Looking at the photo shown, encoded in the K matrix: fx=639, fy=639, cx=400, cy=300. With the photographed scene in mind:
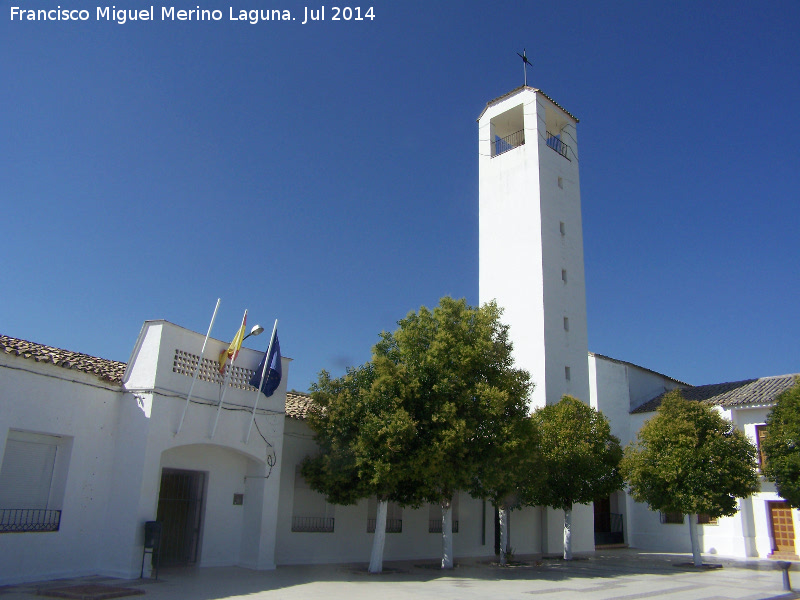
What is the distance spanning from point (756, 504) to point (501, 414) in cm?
1588

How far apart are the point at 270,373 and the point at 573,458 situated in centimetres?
1030

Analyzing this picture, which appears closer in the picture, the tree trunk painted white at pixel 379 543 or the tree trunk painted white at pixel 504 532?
the tree trunk painted white at pixel 379 543

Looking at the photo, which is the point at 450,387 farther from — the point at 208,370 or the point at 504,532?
the point at 504,532

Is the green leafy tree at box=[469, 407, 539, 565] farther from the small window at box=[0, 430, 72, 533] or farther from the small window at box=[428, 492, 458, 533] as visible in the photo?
the small window at box=[0, 430, 72, 533]

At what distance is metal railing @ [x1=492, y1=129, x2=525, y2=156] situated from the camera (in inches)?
1192

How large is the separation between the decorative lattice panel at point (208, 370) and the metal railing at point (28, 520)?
3673 millimetres

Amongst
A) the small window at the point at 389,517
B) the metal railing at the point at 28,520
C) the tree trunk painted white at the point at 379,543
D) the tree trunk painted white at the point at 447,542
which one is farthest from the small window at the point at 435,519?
the metal railing at the point at 28,520

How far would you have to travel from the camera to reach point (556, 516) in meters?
24.9

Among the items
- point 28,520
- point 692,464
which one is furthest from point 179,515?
point 692,464

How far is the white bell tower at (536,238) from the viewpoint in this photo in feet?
84.1

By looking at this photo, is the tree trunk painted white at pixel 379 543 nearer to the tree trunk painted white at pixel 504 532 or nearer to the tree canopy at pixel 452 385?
the tree canopy at pixel 452 385

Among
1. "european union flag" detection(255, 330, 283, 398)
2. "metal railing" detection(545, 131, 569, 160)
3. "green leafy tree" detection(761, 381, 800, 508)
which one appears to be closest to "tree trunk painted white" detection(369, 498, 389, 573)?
"european union flag" detection(255, 330, 283, 398)

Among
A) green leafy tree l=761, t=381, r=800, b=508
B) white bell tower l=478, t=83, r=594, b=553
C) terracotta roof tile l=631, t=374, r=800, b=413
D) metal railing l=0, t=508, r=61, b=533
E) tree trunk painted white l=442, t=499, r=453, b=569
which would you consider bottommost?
tree trunk painted white l=442, t=499, r=453, b=569

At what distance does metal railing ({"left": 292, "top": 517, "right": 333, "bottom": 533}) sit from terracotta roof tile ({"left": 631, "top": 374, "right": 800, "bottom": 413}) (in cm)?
1744
